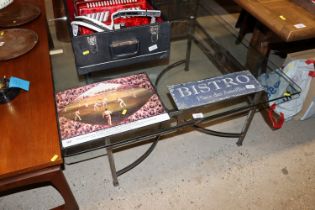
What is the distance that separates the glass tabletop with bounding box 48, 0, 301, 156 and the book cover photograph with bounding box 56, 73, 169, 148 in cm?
4

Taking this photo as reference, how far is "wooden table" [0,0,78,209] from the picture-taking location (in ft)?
2.52

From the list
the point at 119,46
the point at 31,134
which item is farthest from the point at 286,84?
the point at 31,134

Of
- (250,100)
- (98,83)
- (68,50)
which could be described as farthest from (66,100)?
(250,100)

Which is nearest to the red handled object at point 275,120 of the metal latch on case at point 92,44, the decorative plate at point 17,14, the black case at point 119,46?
the black case at point 119,46

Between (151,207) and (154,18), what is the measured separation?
2.63 ft

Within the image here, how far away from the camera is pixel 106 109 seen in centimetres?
94

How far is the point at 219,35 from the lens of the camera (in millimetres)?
1423

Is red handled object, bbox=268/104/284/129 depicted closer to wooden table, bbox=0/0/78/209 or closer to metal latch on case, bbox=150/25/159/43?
metal latch on case, bbox=150/25/159/43

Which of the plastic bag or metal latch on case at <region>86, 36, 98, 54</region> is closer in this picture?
metal latch on case at <region>86, 36, 98, 54</region>

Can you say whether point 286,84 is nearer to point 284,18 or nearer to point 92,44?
point 284,18

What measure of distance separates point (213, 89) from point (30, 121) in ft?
2.19

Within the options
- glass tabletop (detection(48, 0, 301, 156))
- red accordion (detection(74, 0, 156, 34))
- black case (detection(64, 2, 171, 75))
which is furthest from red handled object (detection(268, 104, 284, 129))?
red accordion (detection(74, 0, 156, 34))

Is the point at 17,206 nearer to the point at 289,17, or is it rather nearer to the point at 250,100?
the point at 250,100

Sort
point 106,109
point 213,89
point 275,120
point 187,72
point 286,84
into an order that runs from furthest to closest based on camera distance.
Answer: point 275,120
point 187,72
point 286,84
point 213,89
point 106,109
